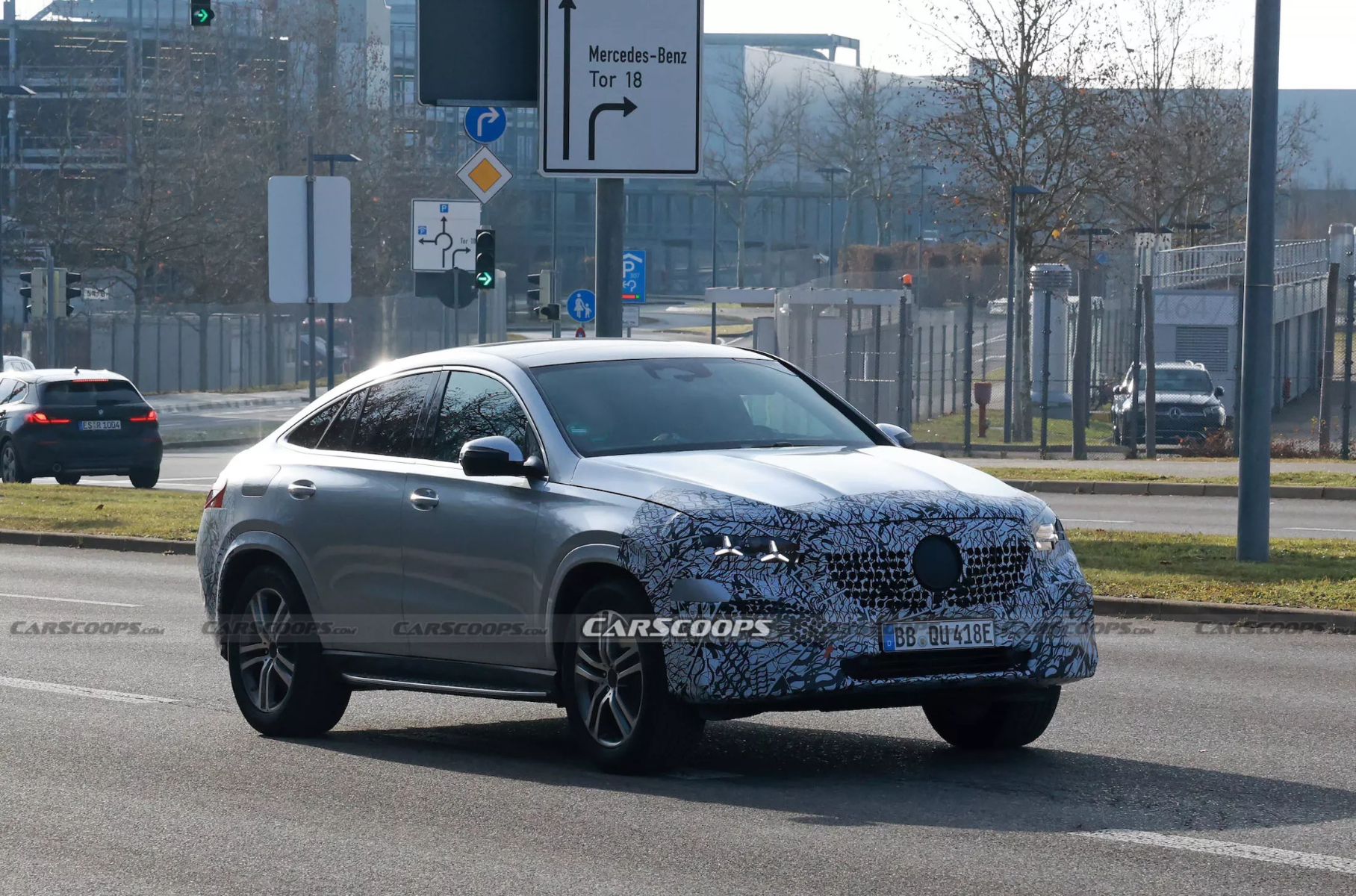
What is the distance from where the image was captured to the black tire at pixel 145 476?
29.7m

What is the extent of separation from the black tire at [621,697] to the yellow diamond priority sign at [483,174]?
58.4 feet

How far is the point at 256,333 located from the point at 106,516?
149ft

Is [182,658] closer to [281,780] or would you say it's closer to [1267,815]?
[281,780]

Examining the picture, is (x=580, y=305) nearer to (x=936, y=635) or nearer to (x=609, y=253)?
(x=609, y=253)

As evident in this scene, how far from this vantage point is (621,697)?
7.58 m

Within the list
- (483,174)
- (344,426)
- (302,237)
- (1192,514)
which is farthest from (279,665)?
(302,237)

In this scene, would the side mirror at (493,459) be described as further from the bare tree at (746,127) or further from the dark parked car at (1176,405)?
the bare tree at (746,127)

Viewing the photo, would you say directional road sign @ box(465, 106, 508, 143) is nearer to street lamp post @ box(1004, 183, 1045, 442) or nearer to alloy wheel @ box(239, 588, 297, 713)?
street lamp post @ box(1004, 183, 1045, 442)

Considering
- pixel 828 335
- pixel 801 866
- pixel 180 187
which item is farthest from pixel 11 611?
pixel 180 187

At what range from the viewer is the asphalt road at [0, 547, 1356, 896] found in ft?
19.9

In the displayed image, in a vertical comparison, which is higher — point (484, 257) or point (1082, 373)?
point (484, 257)

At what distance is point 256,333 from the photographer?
67188 millimetres

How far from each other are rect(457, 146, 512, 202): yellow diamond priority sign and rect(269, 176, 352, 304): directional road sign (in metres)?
6.33

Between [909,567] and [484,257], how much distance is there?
23.6m
